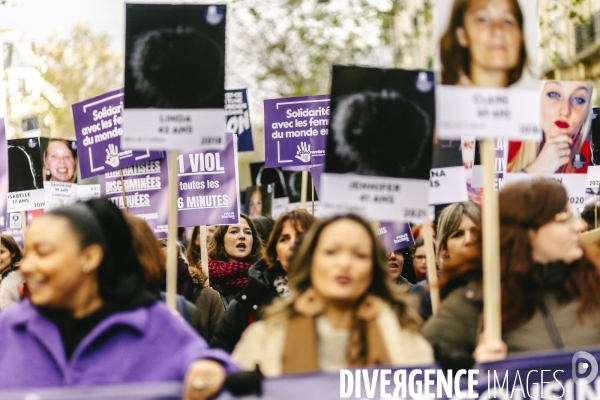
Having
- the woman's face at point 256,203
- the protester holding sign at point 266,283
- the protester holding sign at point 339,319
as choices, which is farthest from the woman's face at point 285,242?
the woman's face at point 256,203

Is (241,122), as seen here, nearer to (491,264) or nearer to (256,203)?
(256,203)

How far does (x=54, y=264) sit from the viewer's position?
357cm

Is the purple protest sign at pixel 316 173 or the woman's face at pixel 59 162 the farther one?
the woman's face at pixel 59 162

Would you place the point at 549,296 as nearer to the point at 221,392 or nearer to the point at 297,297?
the point at 297,297

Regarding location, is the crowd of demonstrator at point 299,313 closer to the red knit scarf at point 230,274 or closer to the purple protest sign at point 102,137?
the red knit scarf at point 230,274

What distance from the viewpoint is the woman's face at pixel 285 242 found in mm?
5827

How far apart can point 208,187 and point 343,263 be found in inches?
184

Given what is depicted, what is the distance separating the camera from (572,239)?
4.27 m

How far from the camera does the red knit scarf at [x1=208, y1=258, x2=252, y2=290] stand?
24.0 ft

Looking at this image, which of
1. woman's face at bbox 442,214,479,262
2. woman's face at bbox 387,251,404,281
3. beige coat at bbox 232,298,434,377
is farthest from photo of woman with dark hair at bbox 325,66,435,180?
woman's face at bbox 387,251,404,281

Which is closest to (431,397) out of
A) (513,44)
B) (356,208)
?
(356,208)

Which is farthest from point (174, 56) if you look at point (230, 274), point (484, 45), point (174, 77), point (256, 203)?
point (256, 203)

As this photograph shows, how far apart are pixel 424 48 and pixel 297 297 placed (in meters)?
47.0

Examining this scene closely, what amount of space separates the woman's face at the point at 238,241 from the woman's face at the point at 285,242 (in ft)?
5.70
